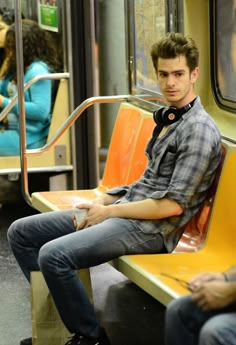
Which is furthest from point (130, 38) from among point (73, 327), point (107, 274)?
point (73, 327)

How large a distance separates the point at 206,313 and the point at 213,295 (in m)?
0.15

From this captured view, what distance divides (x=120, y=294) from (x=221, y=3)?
5.55ft

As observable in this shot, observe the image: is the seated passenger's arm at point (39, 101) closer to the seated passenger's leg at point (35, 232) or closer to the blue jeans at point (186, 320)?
the seated passenger's leg at point (35, 232)

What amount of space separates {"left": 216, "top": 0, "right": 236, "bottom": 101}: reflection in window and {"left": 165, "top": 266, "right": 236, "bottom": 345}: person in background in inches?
67.5

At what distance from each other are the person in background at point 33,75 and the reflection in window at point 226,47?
6.81 feet

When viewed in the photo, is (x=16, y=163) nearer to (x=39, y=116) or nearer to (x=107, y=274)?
(x=39, y=116)

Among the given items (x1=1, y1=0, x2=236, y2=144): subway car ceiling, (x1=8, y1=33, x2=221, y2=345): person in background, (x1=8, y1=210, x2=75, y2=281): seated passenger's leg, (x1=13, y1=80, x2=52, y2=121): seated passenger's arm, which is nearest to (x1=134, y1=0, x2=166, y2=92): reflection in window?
(x1=1, y1=0, x2=236, y2=144): subway car ceiling

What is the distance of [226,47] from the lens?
181 inches

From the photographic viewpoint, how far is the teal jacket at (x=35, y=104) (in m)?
6.41

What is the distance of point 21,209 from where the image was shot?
22.5 ft

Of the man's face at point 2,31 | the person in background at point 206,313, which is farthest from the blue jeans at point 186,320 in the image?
the man's face at point 2,31

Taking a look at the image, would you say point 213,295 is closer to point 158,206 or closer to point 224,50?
point 158,206

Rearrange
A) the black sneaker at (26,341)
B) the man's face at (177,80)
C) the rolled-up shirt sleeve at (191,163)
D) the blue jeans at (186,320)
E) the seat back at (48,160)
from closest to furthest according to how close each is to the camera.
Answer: the blue jeans at (186,320) → the rolled-up shirt sleeve at (191,163) → the man's face at (177,80) → the black sneaker at (26,341) → the seat back at (48,160)

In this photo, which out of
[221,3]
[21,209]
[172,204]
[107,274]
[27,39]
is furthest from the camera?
[21,209]
